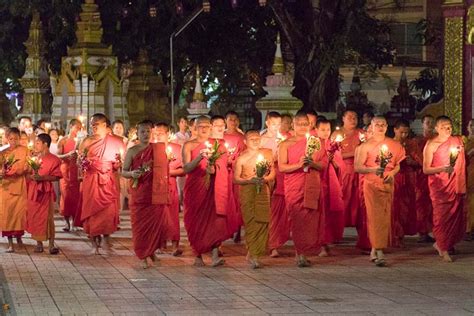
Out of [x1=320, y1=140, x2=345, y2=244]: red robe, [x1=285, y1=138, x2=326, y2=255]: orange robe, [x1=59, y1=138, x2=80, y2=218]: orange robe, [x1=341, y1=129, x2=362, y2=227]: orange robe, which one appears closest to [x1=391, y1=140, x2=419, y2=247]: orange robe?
[x1=341, y1=129, x2=362, y2=227]: orange robe

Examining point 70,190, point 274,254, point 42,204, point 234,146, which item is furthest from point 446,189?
point 70,190

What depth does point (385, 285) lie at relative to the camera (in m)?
12.6

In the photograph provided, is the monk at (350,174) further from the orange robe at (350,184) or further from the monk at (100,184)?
the monk at (100,184)

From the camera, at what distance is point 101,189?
15750mm

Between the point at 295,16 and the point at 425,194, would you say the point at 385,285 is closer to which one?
the point at 425,194

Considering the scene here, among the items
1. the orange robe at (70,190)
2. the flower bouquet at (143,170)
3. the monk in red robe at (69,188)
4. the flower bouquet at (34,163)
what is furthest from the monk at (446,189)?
the orange robe at (70,190)

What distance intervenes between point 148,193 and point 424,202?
4.75 m

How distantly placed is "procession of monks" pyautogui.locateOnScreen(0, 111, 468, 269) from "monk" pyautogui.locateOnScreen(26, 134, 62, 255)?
0.01 meters

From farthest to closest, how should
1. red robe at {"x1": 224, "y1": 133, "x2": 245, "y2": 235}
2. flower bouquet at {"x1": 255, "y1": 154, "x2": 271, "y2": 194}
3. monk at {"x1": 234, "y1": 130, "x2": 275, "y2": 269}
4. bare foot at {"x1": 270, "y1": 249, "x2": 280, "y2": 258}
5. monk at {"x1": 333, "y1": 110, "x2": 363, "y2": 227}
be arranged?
1. monk at {"x1": 333, "y1": 110, "x2": 363, "y2": 227}
2. bare foot at {"x1": 270, "y1": 249, "x2": 280, "y2": 258}
3. red robe at {"x1": 224, "y1": 133, "x2": 245, "y2": 235}
4. monk at {"x1": 234, "y1": 130, "x2": 275, "y2": 269}
5. flower bouquet at {"x1": 255, "y1": 154, "x2": 271, "y2": 194}

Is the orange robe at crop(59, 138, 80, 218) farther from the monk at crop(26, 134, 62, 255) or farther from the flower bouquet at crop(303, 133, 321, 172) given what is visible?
the flower bouquet at crop(303, 133, 321, 172)

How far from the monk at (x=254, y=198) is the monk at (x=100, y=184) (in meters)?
2.19

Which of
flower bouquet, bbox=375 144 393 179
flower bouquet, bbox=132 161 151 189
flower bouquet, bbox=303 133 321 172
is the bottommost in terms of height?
flower bouquet, bbox=132 161 151 189

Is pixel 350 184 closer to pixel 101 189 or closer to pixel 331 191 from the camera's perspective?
pixel 331 191

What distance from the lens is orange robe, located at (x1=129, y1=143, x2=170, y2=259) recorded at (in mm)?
14266
